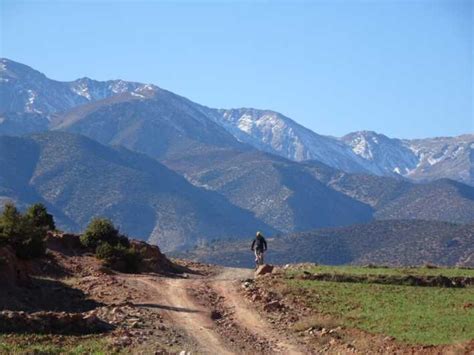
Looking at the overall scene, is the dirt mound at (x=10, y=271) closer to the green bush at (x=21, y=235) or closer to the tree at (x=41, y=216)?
the green bush at (x=21, y=235)

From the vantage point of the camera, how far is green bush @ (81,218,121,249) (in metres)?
36.1

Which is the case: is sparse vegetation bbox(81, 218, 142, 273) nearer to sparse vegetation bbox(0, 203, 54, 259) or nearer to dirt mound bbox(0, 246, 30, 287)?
sparse vegetation bbox(0, 203, 54, 259)

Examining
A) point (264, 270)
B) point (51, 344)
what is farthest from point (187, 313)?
point (264, 270)

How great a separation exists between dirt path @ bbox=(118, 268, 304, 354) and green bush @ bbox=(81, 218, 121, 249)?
634cm

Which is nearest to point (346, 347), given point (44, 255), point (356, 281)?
point (356, 281)

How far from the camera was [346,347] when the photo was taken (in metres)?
21.3

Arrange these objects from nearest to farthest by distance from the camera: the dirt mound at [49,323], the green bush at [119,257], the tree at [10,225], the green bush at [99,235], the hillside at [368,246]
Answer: the dirt mound at [49,323]
the tree at [10,225]
the green bush at [119,257]
the green bush at [99,235]
the hillside at [368,246]

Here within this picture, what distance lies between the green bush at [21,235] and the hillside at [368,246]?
76.3m

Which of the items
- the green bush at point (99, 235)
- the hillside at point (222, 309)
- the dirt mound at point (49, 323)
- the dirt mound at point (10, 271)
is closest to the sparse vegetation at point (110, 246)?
the green bush at point (99, 235)

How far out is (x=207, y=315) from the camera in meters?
24.7

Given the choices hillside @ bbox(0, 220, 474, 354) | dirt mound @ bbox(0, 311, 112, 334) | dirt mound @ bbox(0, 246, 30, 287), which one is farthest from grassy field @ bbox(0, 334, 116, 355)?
dirt mound @ bbox(0, 246, 30, 287)

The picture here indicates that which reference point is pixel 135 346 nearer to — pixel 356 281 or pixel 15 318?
pixel 15 318

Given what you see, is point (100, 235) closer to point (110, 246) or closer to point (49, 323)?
point (110, 246)

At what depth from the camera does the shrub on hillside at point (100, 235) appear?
1422 inches
